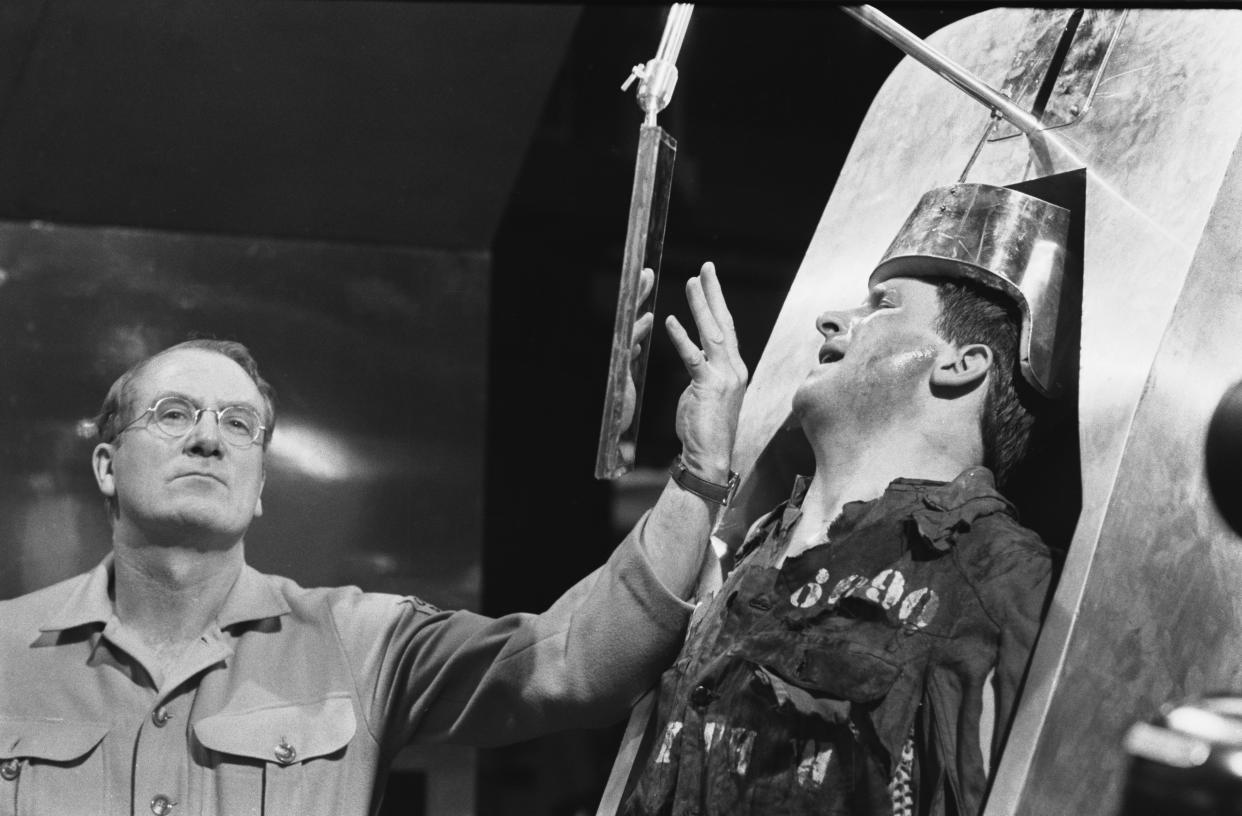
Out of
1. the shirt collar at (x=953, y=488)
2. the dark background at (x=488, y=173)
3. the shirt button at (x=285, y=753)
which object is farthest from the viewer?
the dark background at (x=488, y=173)

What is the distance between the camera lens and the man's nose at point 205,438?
9.44 ft

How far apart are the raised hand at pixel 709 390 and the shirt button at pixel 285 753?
0.82 metres

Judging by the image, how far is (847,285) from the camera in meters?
3.16

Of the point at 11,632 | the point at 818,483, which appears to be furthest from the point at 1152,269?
the point at 11,632

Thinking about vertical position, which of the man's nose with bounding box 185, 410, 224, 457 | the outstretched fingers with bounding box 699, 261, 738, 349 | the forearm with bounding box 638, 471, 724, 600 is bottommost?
the forearm with bounding box 638, 471, 724, 600

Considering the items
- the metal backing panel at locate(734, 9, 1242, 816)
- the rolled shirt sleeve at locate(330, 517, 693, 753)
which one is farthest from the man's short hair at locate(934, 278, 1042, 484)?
the rolled shirt sleeve at locate(330, 517, 693, 753)

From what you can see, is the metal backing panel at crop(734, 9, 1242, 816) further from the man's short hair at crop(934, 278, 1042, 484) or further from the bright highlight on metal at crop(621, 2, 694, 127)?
the bright highlight on metal at crop(621, 2, 694, 127)

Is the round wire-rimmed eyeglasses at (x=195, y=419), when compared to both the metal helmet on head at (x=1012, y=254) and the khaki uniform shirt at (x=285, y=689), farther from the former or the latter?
the metal helmet on head at (x=1012, y=254)

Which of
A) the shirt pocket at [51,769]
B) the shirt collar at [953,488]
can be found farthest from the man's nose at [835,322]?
the shirt pocket at [51,769]

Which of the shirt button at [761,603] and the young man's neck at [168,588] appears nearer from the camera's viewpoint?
the shirt button at [761,603]

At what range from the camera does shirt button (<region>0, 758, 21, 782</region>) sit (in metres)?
2.75

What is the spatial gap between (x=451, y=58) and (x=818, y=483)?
47.1 inches

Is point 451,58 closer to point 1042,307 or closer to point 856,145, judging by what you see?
point 856,145

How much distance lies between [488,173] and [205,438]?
0.99 m
